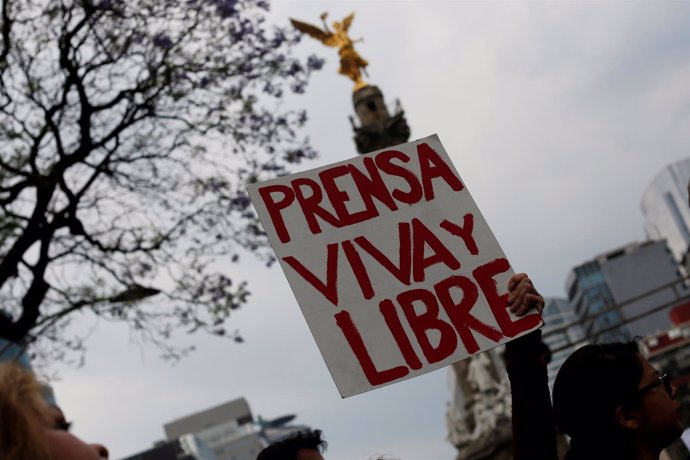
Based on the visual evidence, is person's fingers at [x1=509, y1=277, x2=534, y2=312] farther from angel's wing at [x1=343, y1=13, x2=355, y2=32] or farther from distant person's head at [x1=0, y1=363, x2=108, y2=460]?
angel's wing at [x1=343, y1=13, x2=355, y2=32]

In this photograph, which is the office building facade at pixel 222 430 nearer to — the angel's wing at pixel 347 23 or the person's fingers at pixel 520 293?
the angel's wing at pixel 347 23

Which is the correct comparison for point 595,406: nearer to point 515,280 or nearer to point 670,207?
point 515,280

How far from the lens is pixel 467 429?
2161 centimetres

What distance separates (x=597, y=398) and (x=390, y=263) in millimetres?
795

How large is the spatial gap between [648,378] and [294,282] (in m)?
1.12

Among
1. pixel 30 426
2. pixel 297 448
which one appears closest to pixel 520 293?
pixel 297 448

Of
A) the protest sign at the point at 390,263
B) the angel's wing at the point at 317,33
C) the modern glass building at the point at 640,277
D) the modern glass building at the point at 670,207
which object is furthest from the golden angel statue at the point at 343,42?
the modern glass building at the point at 670,207

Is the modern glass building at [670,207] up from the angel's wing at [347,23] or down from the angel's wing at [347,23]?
up

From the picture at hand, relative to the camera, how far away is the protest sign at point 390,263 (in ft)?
10.6

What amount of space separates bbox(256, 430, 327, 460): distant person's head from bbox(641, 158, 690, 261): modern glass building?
124616mm

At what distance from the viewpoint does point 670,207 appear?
133 metres

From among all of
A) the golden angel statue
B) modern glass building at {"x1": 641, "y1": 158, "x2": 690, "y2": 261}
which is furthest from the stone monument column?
modern glass building at {"x1": 641, "y1": 158, "x2": 690, "y2": 261}

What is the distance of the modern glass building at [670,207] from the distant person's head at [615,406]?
124802 mm

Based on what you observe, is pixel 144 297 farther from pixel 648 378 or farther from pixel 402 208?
pixel 648 378
